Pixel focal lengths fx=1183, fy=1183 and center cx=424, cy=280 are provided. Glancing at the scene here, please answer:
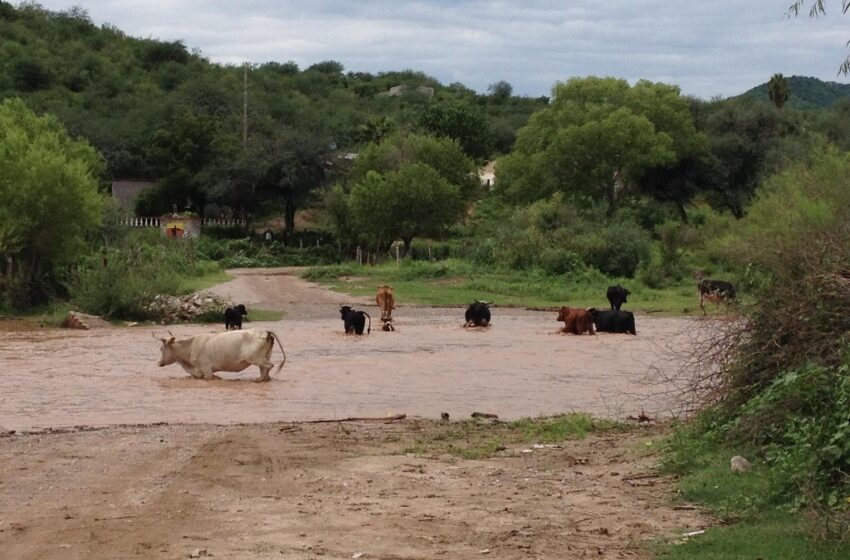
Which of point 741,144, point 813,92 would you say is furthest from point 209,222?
point 813,92

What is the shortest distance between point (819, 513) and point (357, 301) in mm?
33327

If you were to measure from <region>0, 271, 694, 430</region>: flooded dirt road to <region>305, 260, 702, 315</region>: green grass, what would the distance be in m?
7.84

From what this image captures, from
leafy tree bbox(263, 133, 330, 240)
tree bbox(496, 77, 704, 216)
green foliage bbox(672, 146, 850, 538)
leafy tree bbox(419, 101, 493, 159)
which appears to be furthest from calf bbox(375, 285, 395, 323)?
leafy tree bbox(419, 101, 493, 159)

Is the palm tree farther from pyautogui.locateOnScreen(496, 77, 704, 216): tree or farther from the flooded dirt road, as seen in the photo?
the flooded dirt road

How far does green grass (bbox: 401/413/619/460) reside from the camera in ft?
42.3

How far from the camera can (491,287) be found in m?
44.2

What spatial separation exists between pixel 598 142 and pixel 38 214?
34372 mm

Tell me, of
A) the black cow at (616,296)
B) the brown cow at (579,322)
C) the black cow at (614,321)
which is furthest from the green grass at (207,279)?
the black cow at (614,321)

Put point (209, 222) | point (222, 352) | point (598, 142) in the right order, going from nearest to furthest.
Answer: point (222, 352)
point (598, 142)
point (209, 222)

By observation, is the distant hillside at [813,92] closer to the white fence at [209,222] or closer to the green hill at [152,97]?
the green hill at [152,97]

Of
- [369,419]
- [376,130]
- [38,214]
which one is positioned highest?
[376,130]

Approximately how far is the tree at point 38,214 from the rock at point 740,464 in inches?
1088

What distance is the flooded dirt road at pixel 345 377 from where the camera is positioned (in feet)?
56.1

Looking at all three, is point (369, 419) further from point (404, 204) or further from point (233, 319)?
point (404, 204)
